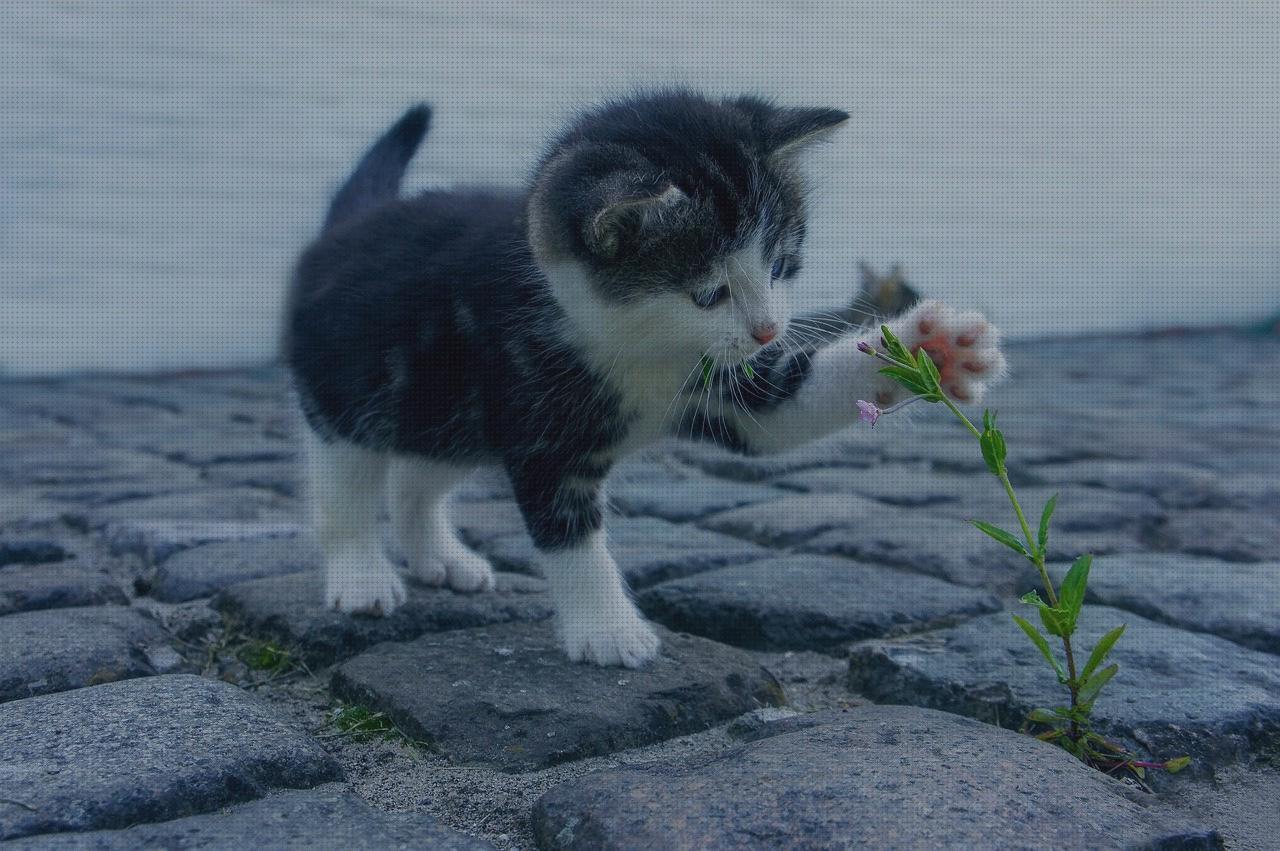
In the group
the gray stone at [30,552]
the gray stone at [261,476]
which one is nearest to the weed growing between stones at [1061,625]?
the gray stone at [30,552]

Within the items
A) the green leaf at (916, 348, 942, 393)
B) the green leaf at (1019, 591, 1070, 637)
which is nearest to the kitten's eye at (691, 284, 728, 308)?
the green leaf at (916, 348, 942, 393)

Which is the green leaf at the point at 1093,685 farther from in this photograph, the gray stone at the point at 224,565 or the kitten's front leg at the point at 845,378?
the gray stone at the point at 224,565

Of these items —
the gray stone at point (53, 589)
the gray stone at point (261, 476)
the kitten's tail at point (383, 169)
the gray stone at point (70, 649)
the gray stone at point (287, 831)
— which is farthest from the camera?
the gray stone at point (261, 476)

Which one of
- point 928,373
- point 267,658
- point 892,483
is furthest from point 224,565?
point 892,483

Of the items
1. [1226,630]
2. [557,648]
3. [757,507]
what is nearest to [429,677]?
[557,648]

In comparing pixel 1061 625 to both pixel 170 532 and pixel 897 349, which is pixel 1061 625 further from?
pixel 170 532

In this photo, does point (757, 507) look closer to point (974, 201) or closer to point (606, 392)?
point (606, 392)

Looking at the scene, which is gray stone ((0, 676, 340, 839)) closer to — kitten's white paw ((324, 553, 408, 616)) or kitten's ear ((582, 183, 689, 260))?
kitten's white paw ((324, 553, 408, 616))

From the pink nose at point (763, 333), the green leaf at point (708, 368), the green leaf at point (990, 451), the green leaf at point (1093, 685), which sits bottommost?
the green leaf at point (1093, 685)
